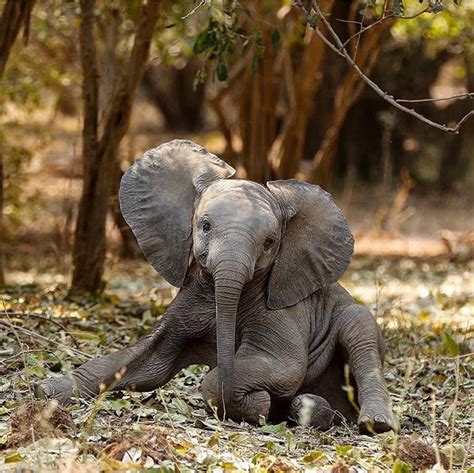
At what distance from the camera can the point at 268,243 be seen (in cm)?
643

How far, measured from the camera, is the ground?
5227 millimetres

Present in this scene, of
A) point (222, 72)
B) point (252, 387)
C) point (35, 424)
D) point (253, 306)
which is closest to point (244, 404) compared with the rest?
point (252, 387)

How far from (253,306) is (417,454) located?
5.18 feet

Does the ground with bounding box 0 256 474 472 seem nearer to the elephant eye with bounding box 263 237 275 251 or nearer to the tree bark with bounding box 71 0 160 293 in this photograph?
the tree bark with bounding box 71 0 160 293

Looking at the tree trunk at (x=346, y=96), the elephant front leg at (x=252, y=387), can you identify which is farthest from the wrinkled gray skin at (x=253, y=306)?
the tree trunk at (x=346, y=96)

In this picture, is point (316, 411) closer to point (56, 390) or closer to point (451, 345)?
point (56, 390)

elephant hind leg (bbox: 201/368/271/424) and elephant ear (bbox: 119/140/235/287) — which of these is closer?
elephant hind leg (bbox: 201/368/271/424)

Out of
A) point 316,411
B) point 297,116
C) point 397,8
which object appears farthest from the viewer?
point 297,116

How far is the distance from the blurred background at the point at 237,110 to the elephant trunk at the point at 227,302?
1508 millimetres

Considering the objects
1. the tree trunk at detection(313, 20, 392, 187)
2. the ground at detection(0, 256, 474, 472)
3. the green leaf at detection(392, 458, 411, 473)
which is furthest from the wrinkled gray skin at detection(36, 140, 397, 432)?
the tree trunk at detection(313, 20, 392, 187)

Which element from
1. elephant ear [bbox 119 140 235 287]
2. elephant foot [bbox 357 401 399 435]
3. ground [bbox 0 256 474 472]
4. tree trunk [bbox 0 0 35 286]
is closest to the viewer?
ground [bbox 0 256 474 472]

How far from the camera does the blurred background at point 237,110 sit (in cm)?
977

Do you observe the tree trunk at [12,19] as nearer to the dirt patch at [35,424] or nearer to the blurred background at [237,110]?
the blurred background at [237,110]

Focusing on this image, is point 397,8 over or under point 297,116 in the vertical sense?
over
